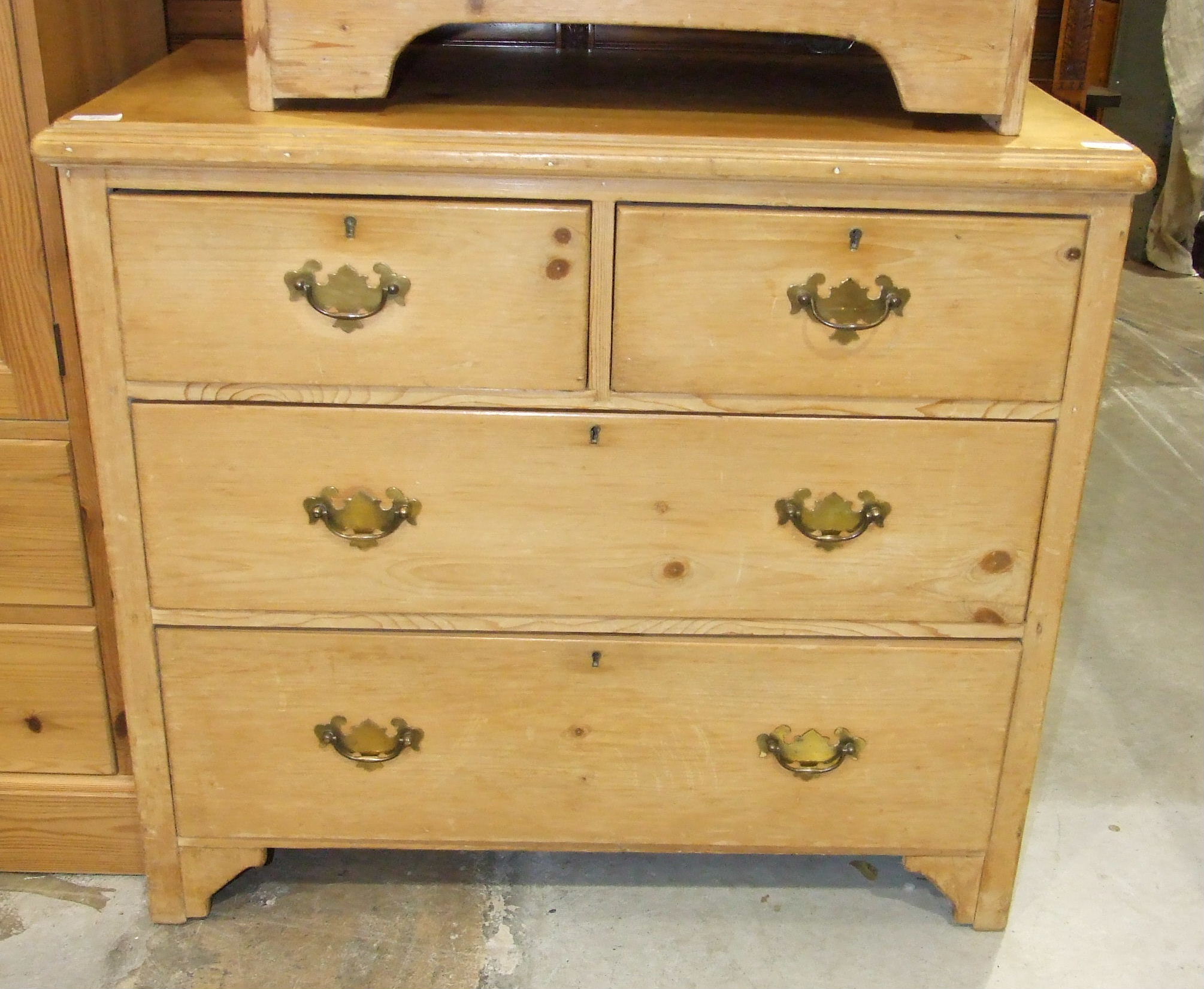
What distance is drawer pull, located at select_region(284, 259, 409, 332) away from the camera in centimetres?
132

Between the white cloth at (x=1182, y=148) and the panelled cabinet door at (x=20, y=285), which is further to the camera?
the white cloth at (x=1182, y=148)

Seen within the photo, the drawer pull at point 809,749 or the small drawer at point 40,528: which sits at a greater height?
the small drawer at point 40,528

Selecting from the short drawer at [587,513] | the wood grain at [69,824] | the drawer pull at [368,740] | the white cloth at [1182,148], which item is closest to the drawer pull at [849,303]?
the short drawer at [587,513]

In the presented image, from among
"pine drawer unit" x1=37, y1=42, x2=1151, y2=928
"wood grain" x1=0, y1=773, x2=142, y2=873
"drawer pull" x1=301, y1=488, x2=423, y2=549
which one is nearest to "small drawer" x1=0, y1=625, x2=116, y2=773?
"wood grain" x1=0, y1=773, x2=142, y2=873

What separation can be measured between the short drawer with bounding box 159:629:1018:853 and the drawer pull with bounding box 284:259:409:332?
0.38 metres

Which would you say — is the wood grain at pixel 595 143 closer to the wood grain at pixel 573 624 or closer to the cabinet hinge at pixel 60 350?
the cabinet hinge at pixel 60 350

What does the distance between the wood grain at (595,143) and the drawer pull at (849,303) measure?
98 millimetres

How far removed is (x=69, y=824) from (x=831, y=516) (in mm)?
1057

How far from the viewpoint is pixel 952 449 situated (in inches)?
55.7

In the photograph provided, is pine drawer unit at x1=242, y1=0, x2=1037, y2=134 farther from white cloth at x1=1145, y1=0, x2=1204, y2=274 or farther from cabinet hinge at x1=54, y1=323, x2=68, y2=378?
white cloth at x1=1145, y1=0, x2=1204, y2=274

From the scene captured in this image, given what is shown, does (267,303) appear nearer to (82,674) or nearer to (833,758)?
(82,674)

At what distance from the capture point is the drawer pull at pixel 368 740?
153 centimetres

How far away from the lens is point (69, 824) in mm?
1685

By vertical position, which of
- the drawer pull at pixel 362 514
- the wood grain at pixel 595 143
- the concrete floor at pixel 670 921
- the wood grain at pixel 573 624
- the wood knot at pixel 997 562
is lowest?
the concrete floor at pixel 670 921
